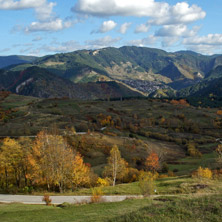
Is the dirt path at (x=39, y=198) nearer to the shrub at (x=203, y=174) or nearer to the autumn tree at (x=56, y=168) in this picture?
the autumn tree at (x=56, y=168)

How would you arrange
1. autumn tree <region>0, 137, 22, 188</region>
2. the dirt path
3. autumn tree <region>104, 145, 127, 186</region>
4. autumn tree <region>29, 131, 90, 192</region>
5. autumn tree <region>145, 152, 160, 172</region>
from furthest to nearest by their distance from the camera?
autumn tree <region>145, 152, 160, 172</region>
autumn tree <region>104, 145, 127, 186</region>
autumn tree <region>0, 137, 22, 188</region>
autumn tree <region>29, 131, 90, 192</region>
the dirt path

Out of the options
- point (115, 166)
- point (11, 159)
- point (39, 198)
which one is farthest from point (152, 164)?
point (39, 198)

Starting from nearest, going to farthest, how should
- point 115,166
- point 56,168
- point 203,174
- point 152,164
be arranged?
1. point 56,168
2. point 203,174
3. point 115,166
4. point 152,164

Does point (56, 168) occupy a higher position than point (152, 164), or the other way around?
point (56, 168)

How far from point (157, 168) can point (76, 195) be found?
49.2 metres

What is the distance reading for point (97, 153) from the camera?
319ft

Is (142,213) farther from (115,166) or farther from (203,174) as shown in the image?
(115,166)

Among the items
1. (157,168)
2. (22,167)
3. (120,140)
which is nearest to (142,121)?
(120,140)

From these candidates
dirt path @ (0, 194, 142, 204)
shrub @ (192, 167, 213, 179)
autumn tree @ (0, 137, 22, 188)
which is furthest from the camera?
autumn tree @ (0, 137, 22, 188)

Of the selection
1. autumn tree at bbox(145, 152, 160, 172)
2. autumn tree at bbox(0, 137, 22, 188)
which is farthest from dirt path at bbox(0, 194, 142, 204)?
autumn tree at bbox(145, 152, 160, 172)

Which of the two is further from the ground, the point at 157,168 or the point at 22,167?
the point at 22,167

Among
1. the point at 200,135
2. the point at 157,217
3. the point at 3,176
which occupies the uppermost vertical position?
the point at 157,217

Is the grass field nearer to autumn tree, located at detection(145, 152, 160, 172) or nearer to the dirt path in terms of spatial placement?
the dirt path

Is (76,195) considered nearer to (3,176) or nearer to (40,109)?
(3,176)
